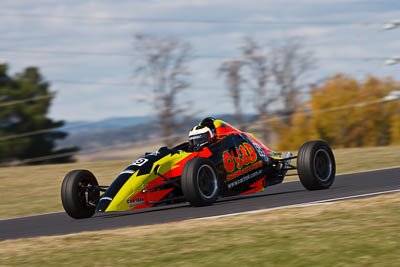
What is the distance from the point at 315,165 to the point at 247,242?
5612mm

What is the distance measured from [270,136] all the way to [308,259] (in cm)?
4749

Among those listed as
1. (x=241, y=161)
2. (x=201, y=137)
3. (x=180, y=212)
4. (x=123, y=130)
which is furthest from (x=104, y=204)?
(x=123, y=130)

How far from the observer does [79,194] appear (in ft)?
38.3

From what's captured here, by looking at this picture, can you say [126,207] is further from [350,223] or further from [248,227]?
[350,223]

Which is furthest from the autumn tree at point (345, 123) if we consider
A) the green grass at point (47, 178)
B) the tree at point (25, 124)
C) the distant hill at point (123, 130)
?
the green grass at point (47, 178)

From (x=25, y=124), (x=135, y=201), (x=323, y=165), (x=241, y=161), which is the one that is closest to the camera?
(x=135, y=201)

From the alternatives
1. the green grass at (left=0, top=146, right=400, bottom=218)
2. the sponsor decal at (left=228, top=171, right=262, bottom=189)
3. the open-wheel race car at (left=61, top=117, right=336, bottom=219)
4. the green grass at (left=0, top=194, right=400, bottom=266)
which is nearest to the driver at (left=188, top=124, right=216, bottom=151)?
the open-wheel race car at (left=61, top=117, right=336, bottom=219)

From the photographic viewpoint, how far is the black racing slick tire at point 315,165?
12531 millimetres

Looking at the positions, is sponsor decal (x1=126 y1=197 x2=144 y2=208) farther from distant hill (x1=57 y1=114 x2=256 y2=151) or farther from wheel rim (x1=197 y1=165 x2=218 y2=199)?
distant hill (x1=57 y1=114 x2=256 y2=151)

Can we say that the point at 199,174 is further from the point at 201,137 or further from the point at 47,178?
the point at 47,178

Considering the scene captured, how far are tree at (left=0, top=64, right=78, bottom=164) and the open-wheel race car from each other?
40023mm

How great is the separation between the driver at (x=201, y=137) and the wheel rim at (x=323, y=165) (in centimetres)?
208

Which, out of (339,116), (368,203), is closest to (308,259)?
(368,203)

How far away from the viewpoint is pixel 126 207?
1082cm
